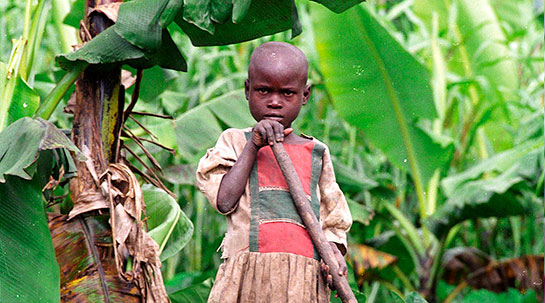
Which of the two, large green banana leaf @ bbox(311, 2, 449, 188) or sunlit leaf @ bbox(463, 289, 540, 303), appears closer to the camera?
large green banana leaf @ bbox(311, 2, 449, 188)

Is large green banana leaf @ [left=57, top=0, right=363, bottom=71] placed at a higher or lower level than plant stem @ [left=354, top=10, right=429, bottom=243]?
higher

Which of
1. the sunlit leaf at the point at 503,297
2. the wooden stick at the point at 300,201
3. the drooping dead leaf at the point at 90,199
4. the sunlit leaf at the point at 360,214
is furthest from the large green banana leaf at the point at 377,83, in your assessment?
the wooden stick at the point at 300,201

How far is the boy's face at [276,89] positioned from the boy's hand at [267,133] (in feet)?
0.17

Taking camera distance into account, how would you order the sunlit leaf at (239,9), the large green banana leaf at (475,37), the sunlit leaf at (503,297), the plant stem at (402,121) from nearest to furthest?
1. the sunlit leaf at (239,9)
2. the plant stem at (402,121)
3. the sunlit leaf at (503,297)
4. the large green banana leaf at (475,37)

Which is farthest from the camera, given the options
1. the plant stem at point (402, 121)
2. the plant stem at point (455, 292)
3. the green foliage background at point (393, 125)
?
the plant stem at point (455, 292)

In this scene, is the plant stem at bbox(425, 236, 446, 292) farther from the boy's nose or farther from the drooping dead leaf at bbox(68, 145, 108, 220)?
the boy's nose

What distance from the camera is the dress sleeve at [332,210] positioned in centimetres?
195

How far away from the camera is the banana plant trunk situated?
7.32 feet

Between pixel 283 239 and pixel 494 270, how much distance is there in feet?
8.11

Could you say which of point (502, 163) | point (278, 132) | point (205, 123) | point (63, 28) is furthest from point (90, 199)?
point (502, 163)

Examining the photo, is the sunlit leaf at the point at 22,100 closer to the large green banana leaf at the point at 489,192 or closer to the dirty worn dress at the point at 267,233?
the dirty worn dress at the point at 267,233

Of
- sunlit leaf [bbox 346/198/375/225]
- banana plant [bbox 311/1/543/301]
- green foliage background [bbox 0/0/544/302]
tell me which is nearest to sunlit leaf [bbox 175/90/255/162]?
green foliage background [bbox 0/0/544/302]

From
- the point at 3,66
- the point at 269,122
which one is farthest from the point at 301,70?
the point at 3,66

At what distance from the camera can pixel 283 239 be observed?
1.81 meters
